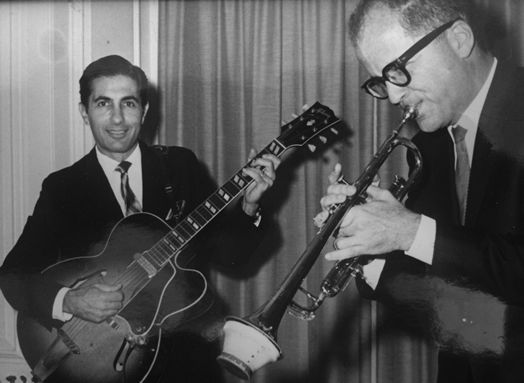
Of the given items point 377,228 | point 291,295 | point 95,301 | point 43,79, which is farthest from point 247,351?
point 43,79

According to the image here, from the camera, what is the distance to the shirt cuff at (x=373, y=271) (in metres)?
1.24

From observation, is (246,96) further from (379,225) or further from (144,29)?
(379,225)

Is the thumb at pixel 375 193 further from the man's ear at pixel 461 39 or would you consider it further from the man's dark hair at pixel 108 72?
the man's dark hair at pixel 108 72

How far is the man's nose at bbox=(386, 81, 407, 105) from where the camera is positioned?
1.17 meters

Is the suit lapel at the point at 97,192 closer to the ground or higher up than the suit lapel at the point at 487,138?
closer to the ground

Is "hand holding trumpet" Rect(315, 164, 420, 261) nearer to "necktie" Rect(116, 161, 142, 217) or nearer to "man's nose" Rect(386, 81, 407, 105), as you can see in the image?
"man's nose" Rect(386, 81, 407, 105)

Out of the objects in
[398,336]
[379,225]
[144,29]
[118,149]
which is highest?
[144,29]

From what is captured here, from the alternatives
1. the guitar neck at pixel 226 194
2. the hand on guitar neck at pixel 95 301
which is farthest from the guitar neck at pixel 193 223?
the hand on guitar neck at pixel 95 301

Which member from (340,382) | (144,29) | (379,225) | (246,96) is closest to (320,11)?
(246,96)

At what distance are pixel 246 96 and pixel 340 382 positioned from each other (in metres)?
0.84

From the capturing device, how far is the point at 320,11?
1347 millimetres

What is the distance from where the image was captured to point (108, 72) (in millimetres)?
1386

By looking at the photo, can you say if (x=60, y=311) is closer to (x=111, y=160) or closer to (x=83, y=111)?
(x=111, y=160)

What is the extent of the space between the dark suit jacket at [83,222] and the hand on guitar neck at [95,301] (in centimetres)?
5
